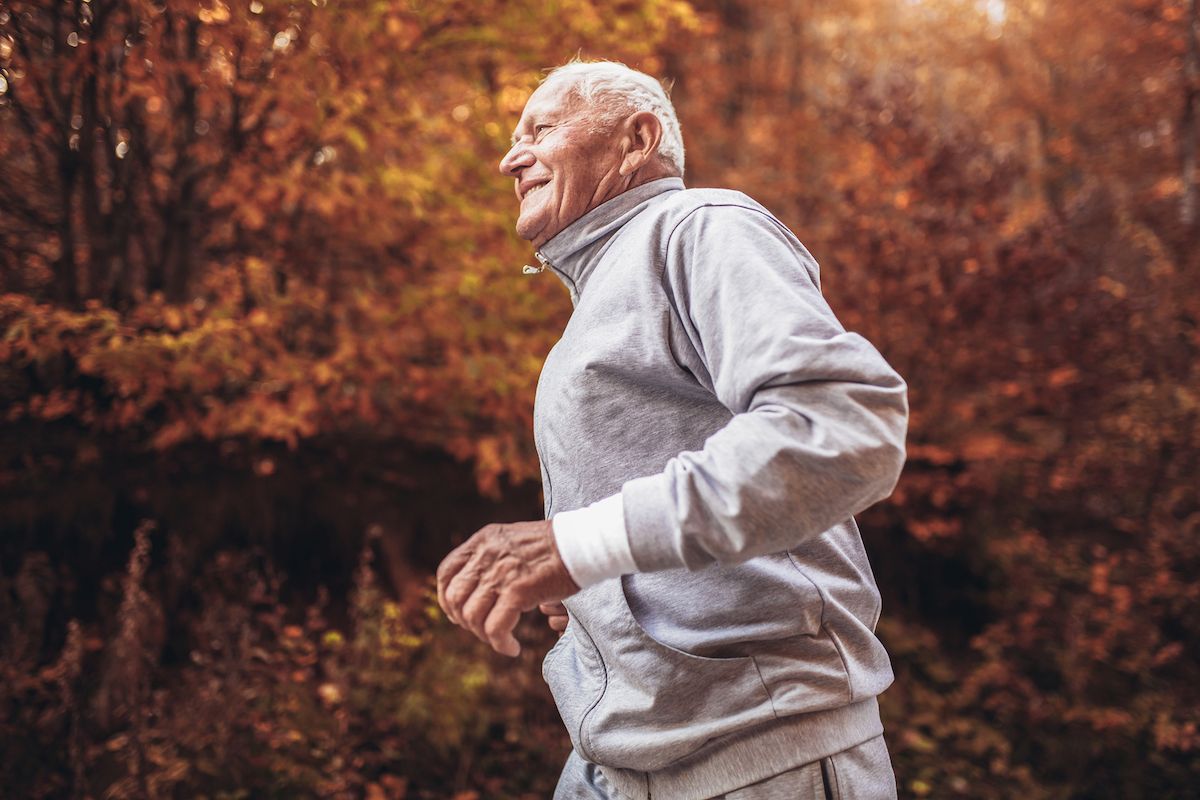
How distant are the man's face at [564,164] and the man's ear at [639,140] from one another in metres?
0.02

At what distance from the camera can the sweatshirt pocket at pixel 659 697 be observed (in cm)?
128

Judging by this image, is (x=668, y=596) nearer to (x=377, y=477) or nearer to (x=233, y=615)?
(x=233, y=615)

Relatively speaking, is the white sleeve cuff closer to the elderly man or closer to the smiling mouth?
the elderly man

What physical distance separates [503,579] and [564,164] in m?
0.77

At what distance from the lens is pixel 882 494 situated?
1091 mm

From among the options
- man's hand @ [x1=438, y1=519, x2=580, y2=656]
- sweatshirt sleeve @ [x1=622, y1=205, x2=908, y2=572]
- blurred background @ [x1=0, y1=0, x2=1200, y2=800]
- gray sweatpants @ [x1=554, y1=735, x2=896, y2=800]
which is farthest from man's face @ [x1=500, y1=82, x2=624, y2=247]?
blurred background @ [x1=0, y1=0, x2=1200, y2=800]

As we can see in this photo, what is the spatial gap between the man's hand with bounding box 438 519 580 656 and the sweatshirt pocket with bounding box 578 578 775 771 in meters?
0.25

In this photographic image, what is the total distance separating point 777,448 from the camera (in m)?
1.00

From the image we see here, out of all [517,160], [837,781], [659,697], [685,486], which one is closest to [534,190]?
[517,160]

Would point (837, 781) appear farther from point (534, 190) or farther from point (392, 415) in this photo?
point (392, 415)

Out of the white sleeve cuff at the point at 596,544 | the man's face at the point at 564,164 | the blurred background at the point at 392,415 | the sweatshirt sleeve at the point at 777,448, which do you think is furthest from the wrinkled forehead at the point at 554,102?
the blurred background at the point at 392,415

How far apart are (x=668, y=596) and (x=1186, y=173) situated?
792cm

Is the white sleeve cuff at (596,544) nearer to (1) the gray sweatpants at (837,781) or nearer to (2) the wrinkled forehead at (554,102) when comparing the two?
(1) the gray sweatpants at (837,781)

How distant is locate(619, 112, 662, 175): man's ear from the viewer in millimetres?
1493
